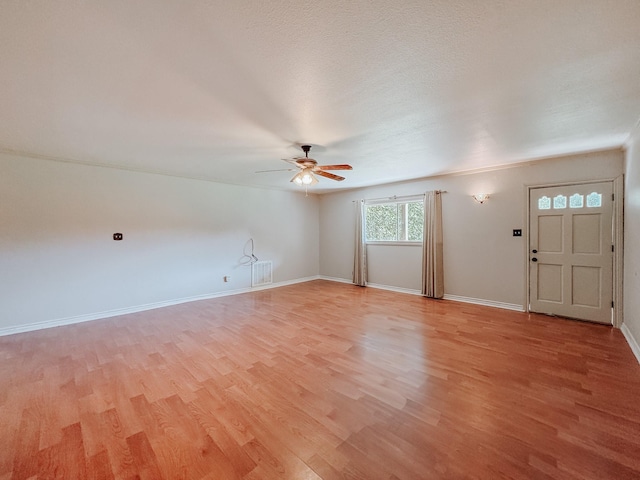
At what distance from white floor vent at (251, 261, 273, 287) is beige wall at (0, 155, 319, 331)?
205 mm

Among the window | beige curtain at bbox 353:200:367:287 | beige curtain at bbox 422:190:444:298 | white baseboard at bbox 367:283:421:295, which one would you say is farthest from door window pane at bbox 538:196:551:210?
beige curtain at bbox 353:200:367:287

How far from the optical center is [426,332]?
11.4ft

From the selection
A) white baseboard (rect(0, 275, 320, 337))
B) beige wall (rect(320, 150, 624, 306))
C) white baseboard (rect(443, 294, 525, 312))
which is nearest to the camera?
white baseboard (rect(0, 275, 320, 337))

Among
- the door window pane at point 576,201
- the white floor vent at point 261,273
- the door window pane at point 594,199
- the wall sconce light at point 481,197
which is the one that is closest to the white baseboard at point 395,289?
the wall sconce light at point 481,197

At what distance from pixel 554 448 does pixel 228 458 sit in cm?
207

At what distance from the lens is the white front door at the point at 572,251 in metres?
3.66

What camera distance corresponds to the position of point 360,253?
6.54 m

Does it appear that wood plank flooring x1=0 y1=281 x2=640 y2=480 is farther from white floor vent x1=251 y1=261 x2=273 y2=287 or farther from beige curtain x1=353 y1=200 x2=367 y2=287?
beige curtain x1=353 y1=200 x2=367 y2=287

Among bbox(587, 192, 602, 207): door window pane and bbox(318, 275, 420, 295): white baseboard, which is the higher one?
bbox(587, 192, 602, 207): door window pane

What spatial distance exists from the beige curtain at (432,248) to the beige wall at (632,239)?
2.44 m

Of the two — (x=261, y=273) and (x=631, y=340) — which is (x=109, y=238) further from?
(x=631, y=340)

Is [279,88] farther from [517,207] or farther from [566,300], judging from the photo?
[566,300]

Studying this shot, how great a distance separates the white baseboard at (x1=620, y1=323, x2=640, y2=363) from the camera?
2713 millimetres

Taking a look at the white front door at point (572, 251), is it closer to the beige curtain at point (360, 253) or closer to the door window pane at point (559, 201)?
the door window pane at point (559, 201)
